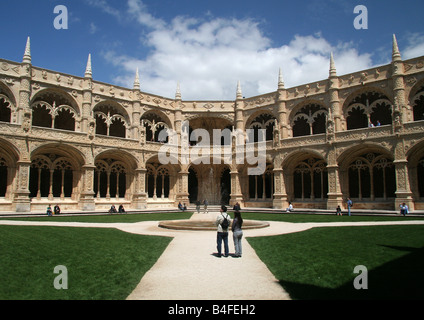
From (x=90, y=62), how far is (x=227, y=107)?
15.3 metres

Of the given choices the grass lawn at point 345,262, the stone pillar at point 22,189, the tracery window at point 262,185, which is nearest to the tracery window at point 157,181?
the tracery window at point 262,185

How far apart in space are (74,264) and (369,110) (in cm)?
2920

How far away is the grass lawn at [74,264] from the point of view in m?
6.11

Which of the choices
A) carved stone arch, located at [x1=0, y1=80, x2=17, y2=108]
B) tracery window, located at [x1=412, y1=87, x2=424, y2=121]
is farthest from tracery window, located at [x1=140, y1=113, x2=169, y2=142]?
tracery window, located at [x1=412, y1=87, x2=424, y2=121]

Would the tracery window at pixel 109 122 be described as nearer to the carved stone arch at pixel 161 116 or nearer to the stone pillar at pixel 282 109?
the carved stone arch at pixel 161 116

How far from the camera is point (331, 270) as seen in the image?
7.57 m

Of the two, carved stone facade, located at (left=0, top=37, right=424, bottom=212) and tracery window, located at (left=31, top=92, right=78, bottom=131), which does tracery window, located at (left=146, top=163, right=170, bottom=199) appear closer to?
carved stone facade, located at (left=0, top=37, right=424, bottom=212)

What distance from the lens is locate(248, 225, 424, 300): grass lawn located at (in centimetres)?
613

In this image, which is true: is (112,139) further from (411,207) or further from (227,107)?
(411,207)

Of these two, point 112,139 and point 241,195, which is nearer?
point 112,139

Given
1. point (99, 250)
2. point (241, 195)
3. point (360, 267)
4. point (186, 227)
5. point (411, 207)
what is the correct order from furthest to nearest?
point (241, 195), point (411, 207), point (186, 227), point (99, 250), point (360, 267)
